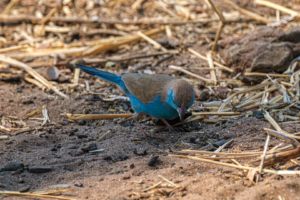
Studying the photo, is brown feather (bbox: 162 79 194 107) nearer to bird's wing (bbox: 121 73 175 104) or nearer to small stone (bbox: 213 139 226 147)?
bird's wing (bbox: 121 73 175 104)

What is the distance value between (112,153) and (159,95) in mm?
979

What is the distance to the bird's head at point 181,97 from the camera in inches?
150

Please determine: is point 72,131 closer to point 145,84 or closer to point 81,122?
point 81,122

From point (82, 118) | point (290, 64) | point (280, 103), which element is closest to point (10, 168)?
point (82, 118)

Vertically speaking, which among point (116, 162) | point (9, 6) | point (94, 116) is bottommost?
point (116, 162)

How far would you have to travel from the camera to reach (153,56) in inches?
257

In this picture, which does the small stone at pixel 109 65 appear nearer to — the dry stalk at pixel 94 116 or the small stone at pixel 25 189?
the dry stalk at pixel 94 116

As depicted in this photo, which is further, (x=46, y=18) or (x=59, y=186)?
(x=46, y=18)

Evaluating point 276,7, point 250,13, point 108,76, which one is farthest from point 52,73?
point 276,7

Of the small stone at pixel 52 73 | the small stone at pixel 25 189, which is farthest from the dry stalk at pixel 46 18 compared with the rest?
the small stone at pixel 25 189

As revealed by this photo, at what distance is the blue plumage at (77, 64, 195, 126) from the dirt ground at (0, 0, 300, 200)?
1.10 ft

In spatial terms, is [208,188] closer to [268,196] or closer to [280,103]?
[268,196]

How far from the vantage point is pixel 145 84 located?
4.51 metres

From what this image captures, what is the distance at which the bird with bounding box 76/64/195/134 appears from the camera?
383cm
